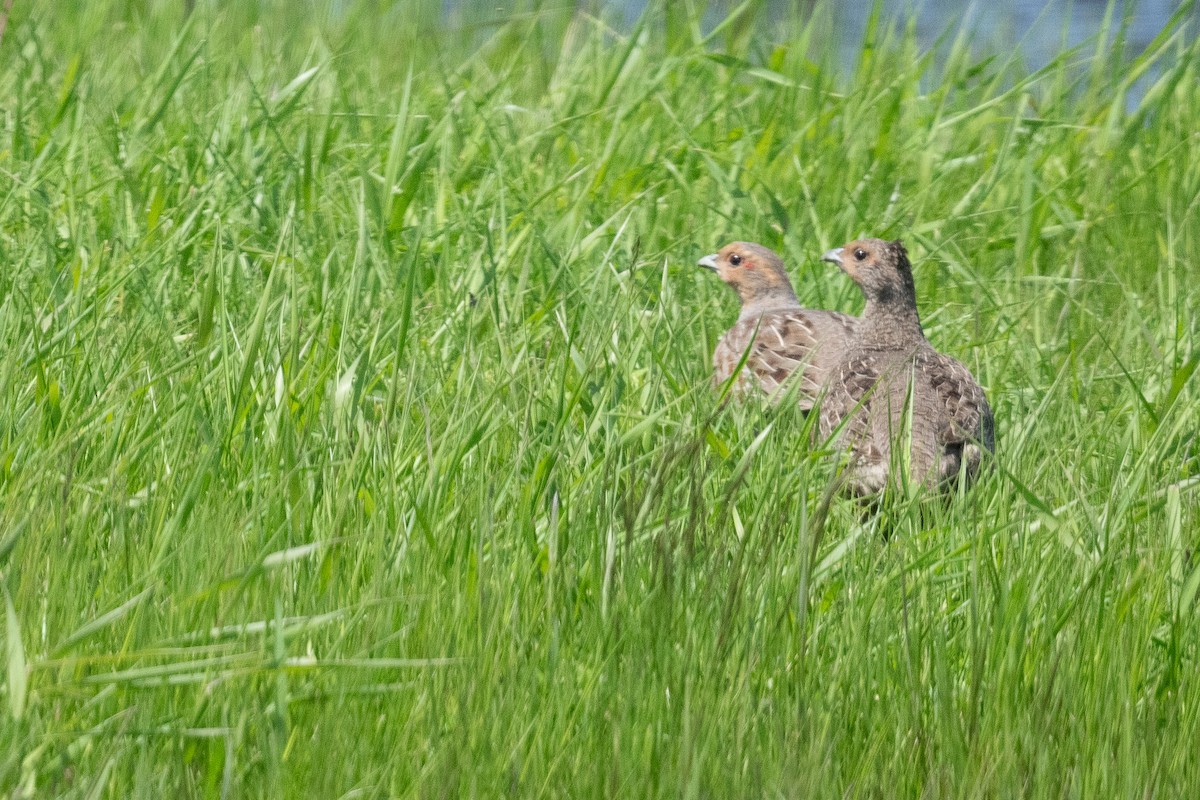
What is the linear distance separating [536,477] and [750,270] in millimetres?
2565

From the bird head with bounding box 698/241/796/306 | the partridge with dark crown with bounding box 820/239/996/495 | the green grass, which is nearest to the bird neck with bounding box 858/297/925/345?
the partridge with dark crown with bounding box 820/239/996/495

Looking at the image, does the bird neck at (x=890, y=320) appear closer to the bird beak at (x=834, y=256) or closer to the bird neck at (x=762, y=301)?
the bird beak at (x=834, y=256)

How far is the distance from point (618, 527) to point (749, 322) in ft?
8.34

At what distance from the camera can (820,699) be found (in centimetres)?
274

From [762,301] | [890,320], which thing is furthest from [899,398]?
[762,301]

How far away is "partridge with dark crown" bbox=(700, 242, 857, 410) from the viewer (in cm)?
522

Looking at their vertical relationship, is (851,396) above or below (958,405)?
below

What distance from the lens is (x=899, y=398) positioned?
4.46 metres

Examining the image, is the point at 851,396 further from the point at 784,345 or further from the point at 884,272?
the point at 784,345

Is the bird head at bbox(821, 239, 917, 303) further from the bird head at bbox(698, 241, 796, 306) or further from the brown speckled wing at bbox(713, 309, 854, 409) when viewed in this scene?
the bird head at bbox(698, 241, 796, 306)

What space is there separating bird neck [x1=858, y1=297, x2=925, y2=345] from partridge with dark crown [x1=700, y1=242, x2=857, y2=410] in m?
0.14

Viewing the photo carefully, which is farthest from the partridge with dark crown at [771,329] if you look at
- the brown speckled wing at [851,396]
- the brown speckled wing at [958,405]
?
the brown speckled wing at [958,405]

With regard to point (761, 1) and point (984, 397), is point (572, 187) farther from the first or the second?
point (761, 1)

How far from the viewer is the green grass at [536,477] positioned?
2504 mm
